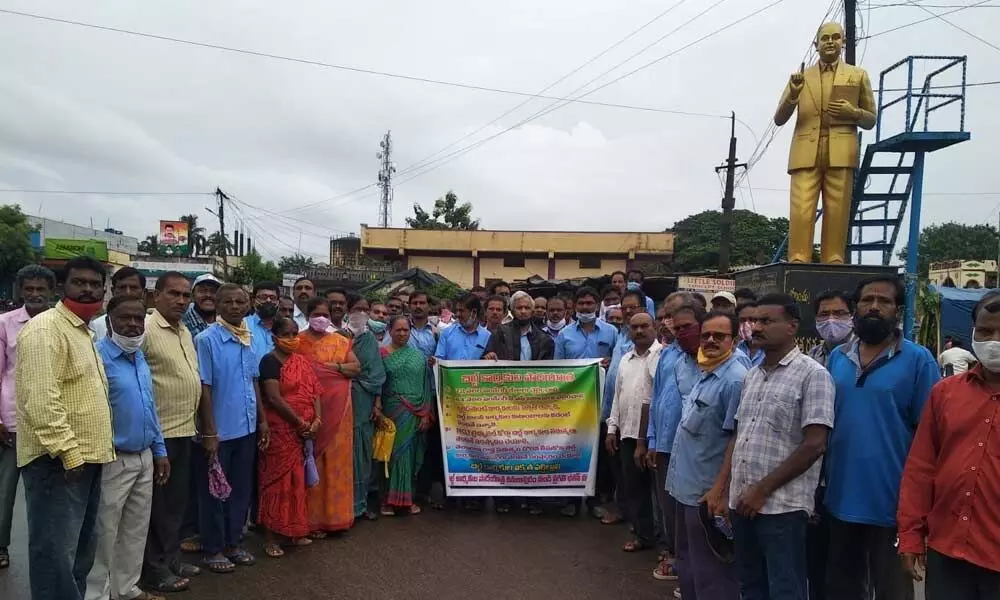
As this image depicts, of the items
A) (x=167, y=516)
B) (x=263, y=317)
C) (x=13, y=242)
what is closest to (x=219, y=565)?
(x=167, y=516)

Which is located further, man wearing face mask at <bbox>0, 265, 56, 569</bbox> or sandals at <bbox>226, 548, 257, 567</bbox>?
sandals at <bbox>226, 548, 257, 567</bbox>

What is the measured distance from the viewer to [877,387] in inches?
114

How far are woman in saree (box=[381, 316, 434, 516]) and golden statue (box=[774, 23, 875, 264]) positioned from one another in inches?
186

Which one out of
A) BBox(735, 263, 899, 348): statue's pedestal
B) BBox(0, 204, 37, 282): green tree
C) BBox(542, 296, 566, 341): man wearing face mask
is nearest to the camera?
BBox(542, 296, 566, 341): man wearing face mask

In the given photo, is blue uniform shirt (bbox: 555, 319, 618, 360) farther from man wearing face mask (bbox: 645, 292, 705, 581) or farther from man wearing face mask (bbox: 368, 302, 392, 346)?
man wearing face mask (bbox: 645, 292, 705, 581)

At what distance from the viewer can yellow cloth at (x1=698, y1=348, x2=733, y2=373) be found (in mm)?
3262

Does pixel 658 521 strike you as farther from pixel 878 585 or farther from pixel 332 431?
pixel 332 431

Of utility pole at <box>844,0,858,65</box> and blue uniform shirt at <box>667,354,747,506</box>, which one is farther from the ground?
utility pole at <box>844,0,858,65</box>

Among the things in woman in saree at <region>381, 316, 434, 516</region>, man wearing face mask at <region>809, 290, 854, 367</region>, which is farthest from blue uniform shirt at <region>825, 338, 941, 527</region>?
woman in saree at <region>381, 316, 434, 516</region>

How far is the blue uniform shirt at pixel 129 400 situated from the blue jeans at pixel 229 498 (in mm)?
815

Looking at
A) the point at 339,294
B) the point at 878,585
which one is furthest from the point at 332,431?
the point at 878,585

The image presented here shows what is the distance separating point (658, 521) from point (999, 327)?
10.2 ft

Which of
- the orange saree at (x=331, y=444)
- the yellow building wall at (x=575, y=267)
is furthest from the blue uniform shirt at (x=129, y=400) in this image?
the yellow building wall at (x=575, y=267)

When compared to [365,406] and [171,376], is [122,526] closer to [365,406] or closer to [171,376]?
[171,376]
